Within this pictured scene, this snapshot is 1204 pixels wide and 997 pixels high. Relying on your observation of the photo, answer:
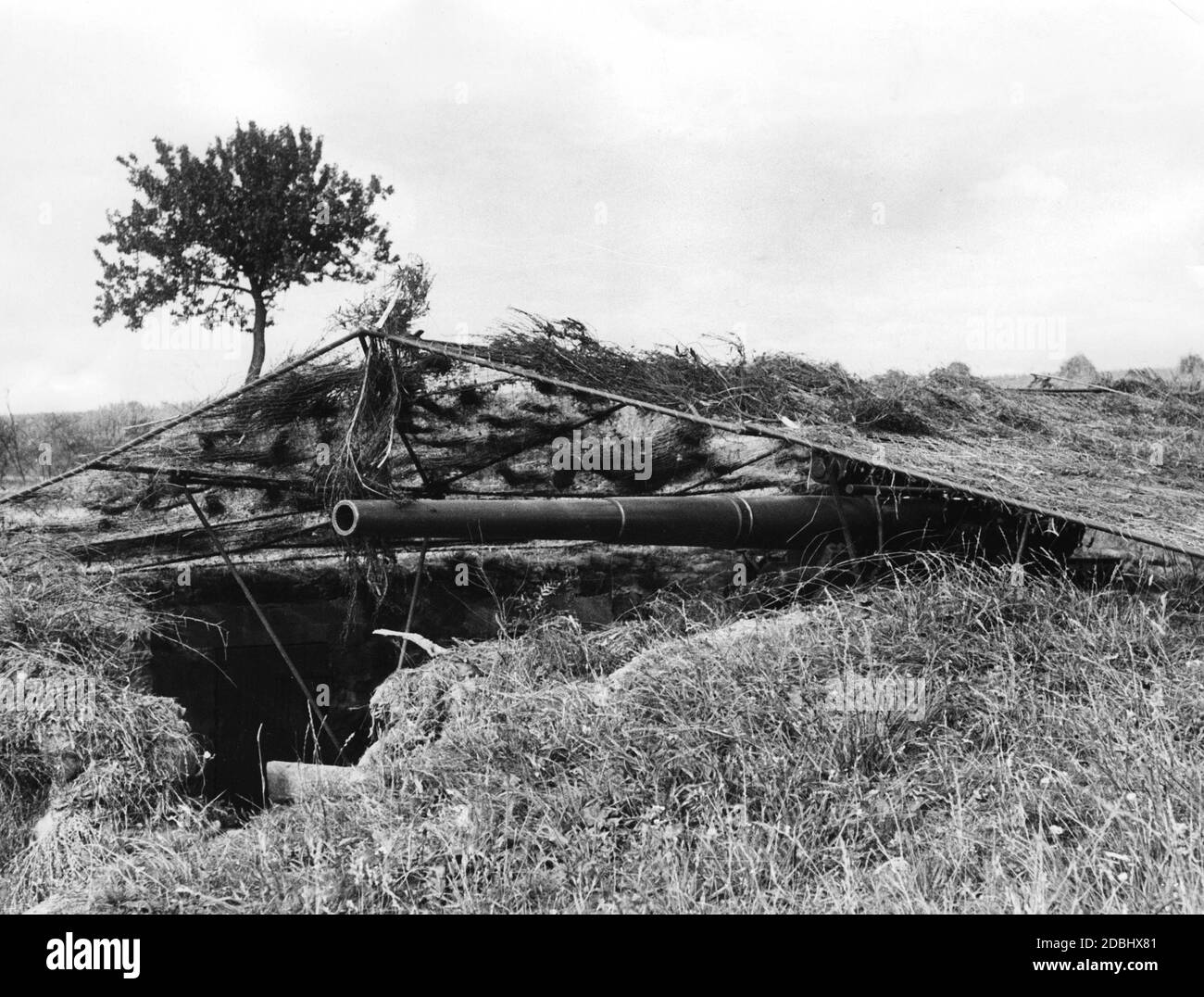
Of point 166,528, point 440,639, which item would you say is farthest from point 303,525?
point 440,639

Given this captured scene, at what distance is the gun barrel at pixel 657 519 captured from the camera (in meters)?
6.02

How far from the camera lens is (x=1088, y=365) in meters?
14.7

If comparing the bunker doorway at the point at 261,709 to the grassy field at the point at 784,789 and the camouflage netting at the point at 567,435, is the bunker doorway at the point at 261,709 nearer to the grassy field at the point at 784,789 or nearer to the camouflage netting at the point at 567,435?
the camouflage netting at the point at 567,435

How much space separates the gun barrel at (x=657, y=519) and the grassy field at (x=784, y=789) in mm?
923

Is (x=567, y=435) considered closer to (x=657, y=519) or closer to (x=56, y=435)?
(x=657, y=519)

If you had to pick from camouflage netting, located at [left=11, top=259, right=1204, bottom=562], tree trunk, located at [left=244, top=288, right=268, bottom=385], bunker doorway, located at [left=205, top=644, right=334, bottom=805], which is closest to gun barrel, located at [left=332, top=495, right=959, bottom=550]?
camouflage netting, located at [left=11, top=259, right=1204, bottom=562]

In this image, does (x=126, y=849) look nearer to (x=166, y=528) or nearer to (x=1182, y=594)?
(x=166, y=528)

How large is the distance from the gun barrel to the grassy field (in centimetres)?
92

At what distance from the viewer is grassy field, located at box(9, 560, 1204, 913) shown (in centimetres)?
379

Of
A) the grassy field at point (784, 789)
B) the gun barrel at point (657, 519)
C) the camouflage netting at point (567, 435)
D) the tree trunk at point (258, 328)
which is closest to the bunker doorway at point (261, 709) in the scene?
the camouflage netting at point (567, 435)

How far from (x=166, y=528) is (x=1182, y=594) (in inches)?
275
